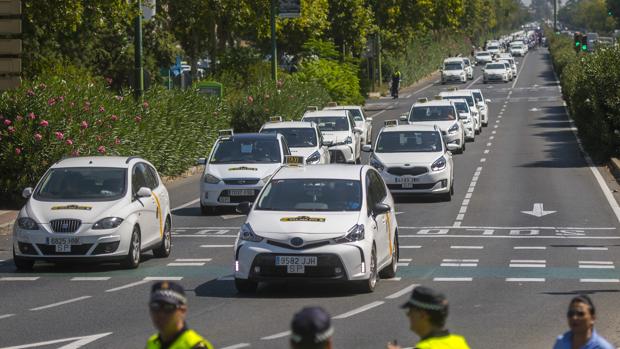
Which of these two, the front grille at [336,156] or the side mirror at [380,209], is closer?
the side mirror at [380,209]

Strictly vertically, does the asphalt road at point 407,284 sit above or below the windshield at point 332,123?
below

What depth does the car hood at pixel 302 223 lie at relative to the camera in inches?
693

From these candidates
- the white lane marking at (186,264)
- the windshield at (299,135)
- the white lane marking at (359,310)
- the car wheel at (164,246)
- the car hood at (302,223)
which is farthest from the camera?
the windshield at (299,135)

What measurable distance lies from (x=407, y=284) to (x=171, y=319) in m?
11.7

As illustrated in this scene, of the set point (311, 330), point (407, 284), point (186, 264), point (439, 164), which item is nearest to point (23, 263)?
point (186, 264)

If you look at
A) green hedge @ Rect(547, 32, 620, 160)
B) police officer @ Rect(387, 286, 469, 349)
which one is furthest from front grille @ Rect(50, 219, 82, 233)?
green hedge @ Rect(547, 32, 620, 160)

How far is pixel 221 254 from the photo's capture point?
22672 millimetres

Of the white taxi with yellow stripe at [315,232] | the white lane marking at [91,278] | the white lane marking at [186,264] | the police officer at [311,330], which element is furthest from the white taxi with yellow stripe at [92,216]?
the police officer at [311,330]

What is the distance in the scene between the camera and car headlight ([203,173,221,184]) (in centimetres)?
2903

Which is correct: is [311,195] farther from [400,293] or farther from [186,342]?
[186,342]

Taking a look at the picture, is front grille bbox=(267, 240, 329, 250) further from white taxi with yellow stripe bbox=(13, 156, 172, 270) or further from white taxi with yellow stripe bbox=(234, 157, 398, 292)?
white taxi with yellow stripe bbox=(13, 156, 172, 270)

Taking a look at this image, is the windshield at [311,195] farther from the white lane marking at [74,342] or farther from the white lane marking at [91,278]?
the white lane marking at [74,342]

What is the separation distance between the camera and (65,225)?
20250 millimetres

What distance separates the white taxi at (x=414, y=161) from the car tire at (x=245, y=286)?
14.1m
